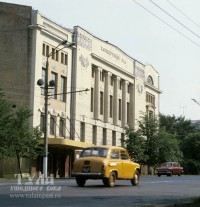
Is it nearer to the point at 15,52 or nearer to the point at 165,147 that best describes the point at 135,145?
the point at 165,147

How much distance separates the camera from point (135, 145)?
6275cm

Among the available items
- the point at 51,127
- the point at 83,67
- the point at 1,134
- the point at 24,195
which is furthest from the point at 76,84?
the point at 24,195

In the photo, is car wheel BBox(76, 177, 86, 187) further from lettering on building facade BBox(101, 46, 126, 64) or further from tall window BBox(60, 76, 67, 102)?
lettering on building facade BBox(101, 46, 126, 64)

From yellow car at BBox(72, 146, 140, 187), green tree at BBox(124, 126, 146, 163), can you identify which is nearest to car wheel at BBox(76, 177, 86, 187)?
yellow car at BBox(72, 146, 140, 187)

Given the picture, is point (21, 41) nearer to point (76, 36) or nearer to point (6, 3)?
point (6, 3)

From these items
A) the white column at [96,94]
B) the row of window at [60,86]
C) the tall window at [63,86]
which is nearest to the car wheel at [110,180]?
the row of window at [60,86]

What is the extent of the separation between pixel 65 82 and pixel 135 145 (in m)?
13.8

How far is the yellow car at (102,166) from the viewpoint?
22797 millimetres

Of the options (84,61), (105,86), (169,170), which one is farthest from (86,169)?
(105,86)

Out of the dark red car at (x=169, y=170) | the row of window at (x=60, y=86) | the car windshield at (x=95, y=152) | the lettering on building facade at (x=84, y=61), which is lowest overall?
the dark red car at (x=169, y=170)

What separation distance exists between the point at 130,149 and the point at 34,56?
19.9 meters

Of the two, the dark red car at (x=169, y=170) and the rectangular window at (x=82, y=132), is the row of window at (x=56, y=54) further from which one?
the dark red car at (x=169, y=170)

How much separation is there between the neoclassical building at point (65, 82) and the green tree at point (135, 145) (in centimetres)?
217

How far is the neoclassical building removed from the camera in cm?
4841
